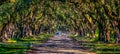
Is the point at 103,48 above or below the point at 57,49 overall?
below

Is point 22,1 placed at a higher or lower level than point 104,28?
higher

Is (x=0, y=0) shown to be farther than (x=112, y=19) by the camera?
No

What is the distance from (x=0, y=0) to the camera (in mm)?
30656

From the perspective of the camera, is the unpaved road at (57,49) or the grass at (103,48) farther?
the grass at (103,48)

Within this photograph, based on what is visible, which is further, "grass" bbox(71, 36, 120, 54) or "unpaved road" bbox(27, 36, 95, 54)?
"grass" bbox(71, 36, 120, 54)

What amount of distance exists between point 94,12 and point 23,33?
29.4m

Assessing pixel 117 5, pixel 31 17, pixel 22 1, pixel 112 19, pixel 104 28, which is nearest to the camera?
pixel 117 5

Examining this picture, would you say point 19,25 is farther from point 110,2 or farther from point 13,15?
point 110,2

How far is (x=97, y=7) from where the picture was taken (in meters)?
55.3

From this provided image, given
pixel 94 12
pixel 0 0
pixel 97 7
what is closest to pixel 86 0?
pixel 97 7

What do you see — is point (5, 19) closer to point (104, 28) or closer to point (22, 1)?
point (22, 1)

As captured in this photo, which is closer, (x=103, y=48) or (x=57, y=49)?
(x=57, y=49)

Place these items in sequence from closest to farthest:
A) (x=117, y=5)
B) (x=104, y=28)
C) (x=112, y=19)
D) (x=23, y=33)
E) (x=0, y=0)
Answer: (x=0, y=0)
(x=117, y=5)
(x=112, y=19)
(x=104, y=28)
(x=23, y=33)

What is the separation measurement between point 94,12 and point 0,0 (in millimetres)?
33355
